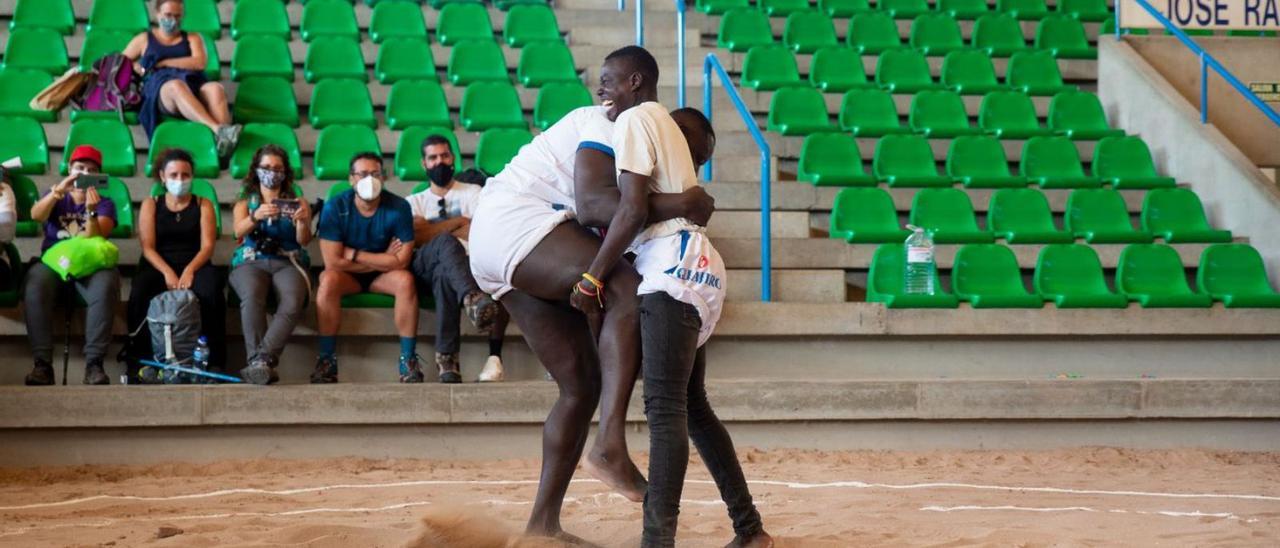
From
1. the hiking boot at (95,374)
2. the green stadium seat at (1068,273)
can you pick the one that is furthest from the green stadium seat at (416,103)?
the green stadium seat at (1068,273)

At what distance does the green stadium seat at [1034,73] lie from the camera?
10.9 meters

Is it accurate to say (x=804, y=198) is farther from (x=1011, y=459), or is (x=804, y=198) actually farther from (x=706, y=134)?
(x=706, y=134)

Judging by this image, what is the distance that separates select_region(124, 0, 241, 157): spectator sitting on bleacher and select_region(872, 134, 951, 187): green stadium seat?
4290 mm

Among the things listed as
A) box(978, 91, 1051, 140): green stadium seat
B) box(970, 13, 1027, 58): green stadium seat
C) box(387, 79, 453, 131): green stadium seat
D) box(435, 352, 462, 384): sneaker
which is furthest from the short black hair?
box(970, 13, 1027, 58): green stadium seat

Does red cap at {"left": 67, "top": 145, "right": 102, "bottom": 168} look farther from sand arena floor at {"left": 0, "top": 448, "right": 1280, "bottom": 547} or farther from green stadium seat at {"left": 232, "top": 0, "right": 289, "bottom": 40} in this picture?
green stadium seat at {"left": 232, "top": 0, "right": 289, "bottom": 40}

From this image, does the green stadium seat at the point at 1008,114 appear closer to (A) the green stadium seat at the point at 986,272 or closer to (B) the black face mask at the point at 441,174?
(A) the green stadium seat at the point at 986,272

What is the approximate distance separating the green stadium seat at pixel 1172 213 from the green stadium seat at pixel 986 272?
1.41m

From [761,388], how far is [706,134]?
297 centimetres

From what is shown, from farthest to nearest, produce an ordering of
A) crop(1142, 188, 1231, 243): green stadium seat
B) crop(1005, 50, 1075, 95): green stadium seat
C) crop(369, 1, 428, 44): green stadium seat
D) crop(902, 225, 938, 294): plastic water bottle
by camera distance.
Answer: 1. crop(1005, 50, 1075, 95): green stadium seat
2. crop(369, 1, 428, 44): green stadium seat
3. crop(1142, 188, 1231, 243): green stadium seat
4. crop(902, 225, 938, 294): plastic water bottle

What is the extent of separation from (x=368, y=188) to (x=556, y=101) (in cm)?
262

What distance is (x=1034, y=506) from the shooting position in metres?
5.46

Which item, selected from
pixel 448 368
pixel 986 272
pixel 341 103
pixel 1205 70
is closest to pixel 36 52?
pixel 341 103

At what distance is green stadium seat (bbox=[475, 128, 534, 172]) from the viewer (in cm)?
863

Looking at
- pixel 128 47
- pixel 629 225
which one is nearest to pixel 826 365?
pixel 629 225
